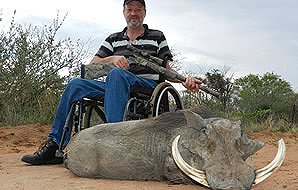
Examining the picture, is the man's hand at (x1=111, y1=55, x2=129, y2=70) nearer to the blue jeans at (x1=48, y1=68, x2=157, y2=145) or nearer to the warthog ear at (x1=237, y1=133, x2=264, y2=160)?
the blue jeans at (x1=48, y1=68, x2=157, y2=145)

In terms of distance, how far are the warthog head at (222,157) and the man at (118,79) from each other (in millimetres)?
1230

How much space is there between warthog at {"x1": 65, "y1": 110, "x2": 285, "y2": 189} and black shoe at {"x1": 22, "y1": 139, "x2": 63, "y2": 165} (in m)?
0.76

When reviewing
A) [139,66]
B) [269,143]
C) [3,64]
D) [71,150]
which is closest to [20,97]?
[3,64]

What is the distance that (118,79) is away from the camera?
197 inches

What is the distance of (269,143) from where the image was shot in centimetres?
873

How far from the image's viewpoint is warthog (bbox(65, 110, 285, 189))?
344cm

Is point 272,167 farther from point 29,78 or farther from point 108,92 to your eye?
point 29,78

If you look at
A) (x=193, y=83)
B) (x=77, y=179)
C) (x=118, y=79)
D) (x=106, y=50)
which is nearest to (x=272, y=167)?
(x=77, y=179)

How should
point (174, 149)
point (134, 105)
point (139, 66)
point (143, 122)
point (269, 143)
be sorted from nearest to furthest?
1. point (174, 149)
2. point (143, 122)
3. point (134, 105)
4. point (139, 66)
5. point (269, 143)

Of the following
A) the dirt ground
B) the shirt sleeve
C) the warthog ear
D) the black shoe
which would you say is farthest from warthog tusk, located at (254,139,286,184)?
the shirt sleeve

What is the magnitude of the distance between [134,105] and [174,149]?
182 cm

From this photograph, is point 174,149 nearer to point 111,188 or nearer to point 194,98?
point 111,188

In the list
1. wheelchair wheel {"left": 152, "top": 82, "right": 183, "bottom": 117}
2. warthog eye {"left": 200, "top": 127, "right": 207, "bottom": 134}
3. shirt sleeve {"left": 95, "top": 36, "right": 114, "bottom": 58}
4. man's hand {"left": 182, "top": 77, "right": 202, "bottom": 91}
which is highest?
shirt sleeve {"left": 95, "top": 36, "right": 114, "bottom": 58}

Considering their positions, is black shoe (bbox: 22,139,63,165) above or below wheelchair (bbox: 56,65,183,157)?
below
